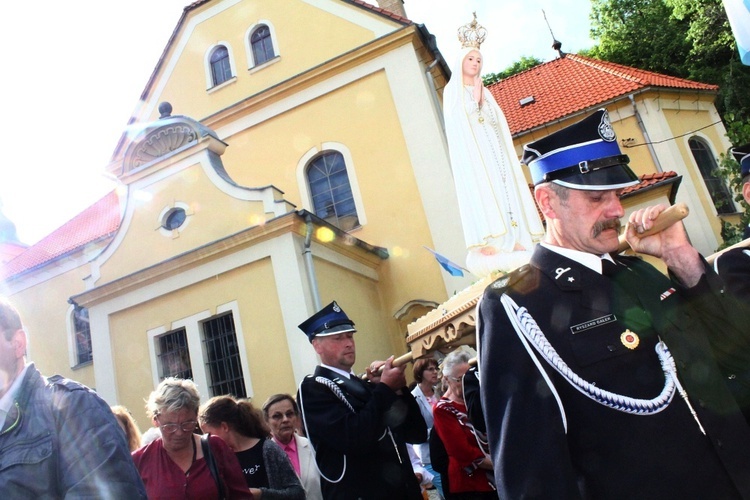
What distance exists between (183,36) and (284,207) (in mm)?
9583

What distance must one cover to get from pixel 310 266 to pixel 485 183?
5069 millimetres

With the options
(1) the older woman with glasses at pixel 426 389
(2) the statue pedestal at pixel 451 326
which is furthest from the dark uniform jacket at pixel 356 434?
(1) the older woman with glasses at pixel 426 389

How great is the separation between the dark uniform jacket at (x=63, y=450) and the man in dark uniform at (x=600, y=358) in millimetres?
1346

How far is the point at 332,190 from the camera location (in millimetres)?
15414

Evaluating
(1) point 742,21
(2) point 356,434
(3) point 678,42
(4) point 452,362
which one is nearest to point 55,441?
(2) point 356,434

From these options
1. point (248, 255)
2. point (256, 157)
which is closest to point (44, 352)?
point (256, 157)

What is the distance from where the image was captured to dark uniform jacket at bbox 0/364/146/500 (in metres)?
2.22

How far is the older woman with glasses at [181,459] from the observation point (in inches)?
146

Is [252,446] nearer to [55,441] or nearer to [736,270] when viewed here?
[55,441]

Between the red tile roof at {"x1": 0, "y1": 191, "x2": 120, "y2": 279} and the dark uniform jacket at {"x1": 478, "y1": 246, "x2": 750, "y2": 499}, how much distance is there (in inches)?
747

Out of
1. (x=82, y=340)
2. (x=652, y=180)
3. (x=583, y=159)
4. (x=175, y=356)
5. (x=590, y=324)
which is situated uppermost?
(x=82, y=340)

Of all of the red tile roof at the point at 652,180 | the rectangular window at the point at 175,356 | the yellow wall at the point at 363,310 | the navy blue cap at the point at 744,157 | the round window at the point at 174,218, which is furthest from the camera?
the red tile roof at the point at 652,180

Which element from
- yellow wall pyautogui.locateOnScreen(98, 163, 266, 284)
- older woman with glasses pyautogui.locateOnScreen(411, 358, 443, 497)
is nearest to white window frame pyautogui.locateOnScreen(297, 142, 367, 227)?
yellow wall pyautogui.locateOnScreen(98, 163, 266, 284)

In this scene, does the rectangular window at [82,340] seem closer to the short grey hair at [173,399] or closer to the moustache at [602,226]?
the short grey hair at [173,399]
